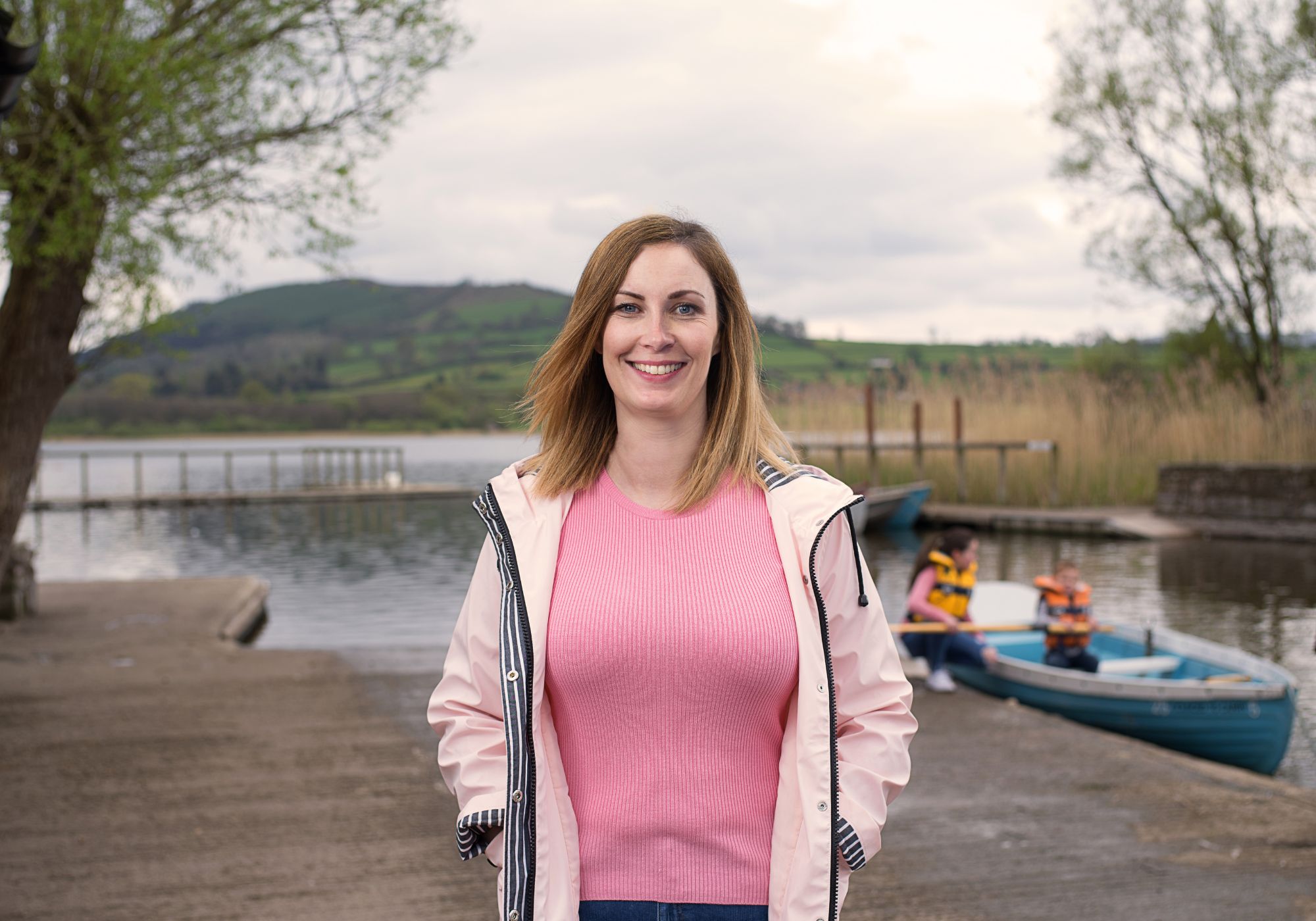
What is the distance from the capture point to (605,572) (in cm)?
201

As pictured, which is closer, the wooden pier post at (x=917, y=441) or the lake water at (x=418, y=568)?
the lake water at (x=418, y=568)

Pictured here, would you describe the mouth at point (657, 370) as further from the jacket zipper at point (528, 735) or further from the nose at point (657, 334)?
the jacket zipper at point (528, 735)

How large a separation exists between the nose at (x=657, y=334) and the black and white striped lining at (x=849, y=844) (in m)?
0.88

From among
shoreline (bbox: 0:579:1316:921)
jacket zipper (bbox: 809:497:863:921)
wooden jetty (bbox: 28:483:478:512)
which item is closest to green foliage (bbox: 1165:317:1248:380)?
wooden jetty (bbox: 28:483:478:512)

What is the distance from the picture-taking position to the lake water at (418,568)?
12.6m

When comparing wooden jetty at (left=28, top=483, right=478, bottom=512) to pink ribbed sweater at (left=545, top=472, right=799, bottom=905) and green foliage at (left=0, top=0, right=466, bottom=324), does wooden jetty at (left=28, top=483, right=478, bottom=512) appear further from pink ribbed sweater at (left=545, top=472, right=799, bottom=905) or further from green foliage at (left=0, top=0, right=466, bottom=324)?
pink ribbed sweater at (left=545, top=472, right=799, bottom=905)

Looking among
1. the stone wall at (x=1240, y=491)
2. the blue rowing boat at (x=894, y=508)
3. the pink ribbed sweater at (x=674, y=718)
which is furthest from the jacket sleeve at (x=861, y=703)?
the blue rowing boat at (x=894, y=508)

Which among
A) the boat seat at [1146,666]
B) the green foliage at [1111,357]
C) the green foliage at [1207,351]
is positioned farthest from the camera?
the green foliage at [1111,357]

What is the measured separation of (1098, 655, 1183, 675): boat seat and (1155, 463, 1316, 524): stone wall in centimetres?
1354

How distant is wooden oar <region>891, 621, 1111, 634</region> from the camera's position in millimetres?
7973

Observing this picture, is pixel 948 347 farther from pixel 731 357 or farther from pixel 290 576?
pixel 731 357

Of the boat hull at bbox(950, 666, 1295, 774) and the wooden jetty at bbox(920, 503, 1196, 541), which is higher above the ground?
the boat hull at bbox(950, 666, 1295, 774)

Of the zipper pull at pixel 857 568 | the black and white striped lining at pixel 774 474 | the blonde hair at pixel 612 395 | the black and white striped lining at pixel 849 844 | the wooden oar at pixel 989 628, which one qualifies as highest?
the blonde hair at pixel 612 395

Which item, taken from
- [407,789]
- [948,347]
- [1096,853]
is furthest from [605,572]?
[948,347]
